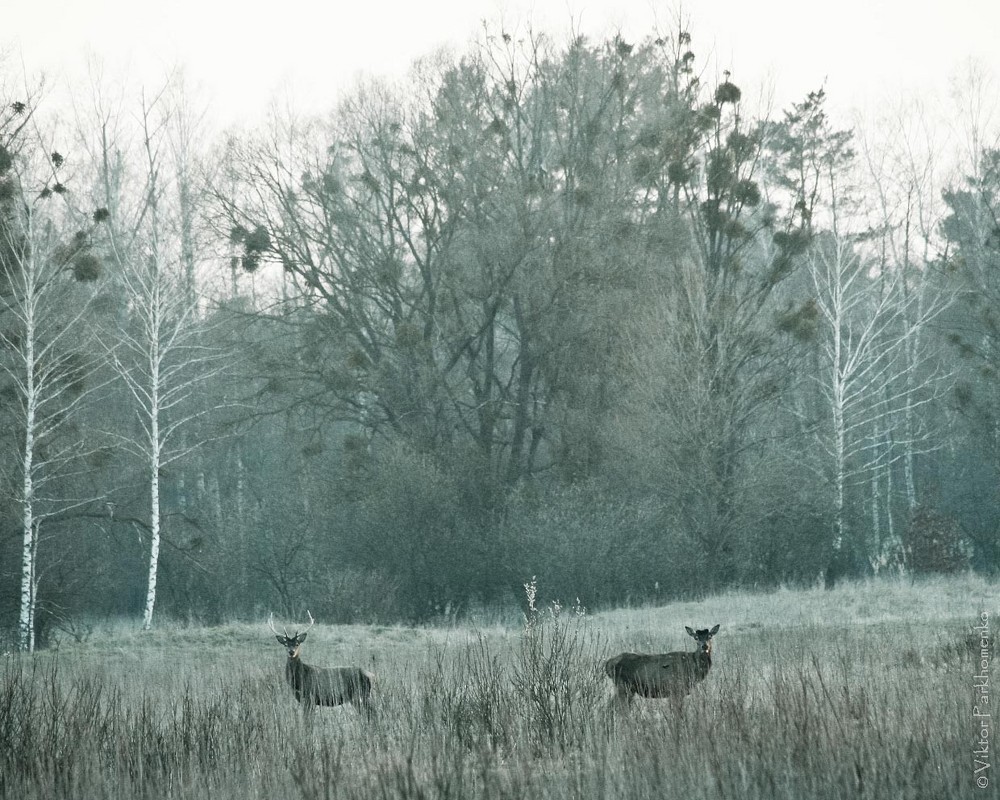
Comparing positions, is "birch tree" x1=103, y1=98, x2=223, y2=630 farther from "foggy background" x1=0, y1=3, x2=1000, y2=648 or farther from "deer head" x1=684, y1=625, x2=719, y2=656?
"deer head" x1=684, y1=625, x2=719, y2=656

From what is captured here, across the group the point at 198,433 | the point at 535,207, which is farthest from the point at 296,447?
the point at 535,207

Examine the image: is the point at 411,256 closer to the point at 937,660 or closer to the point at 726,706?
the point at 937,660

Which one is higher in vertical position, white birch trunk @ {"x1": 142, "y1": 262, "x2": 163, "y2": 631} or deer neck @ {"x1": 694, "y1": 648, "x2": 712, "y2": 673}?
white birch trunk @ {"x1": 142, "y1": 262, "x2": 163, "y2": 631}

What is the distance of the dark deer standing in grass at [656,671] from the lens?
9.96 metres

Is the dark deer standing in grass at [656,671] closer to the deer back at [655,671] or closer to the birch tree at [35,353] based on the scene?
the deer back at [655,671]

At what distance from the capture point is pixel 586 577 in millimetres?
28594

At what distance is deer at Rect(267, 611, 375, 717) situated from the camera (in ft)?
35.3

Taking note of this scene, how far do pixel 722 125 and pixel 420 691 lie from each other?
23881mm

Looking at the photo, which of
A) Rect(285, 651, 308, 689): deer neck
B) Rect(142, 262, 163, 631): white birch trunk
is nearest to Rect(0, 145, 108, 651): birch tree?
Rect(142, 262, 163, 631): white birch trunk

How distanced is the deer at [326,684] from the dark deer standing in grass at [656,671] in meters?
2.21

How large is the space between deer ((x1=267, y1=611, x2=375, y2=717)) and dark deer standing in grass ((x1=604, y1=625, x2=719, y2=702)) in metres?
2.21

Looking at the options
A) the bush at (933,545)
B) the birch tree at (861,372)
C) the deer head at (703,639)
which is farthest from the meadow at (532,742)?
the birch tree at (861,372)

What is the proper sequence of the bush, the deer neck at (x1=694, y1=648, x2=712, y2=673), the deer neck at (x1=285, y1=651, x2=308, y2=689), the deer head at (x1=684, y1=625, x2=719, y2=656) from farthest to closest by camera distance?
the bush → the deer neck at (x1=285, y1=651, x2=308, y2=689) → the deer head at (x1=684, y1=625, x2=719, y2=656) → the deer neck at (x1=694, y1=648, x2=712, y2=673)

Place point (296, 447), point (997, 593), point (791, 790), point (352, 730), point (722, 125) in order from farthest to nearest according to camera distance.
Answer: point (296, 447), point (722, 125), point (997, 593), point (352, 730), point (791, 790)
